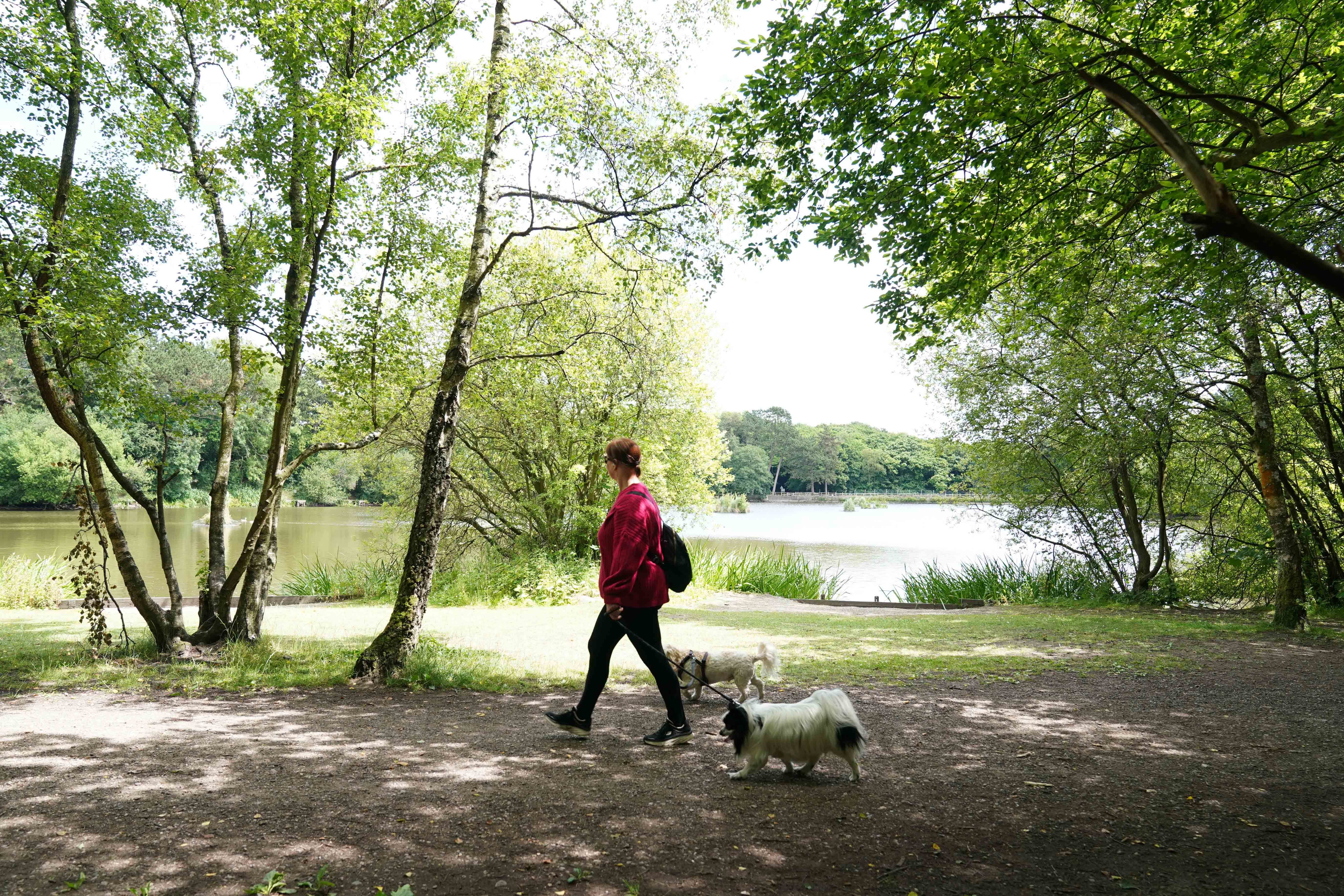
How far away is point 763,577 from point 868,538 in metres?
17.1

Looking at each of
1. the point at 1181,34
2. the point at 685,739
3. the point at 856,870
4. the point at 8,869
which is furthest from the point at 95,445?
the point at 1181,34

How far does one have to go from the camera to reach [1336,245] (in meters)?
8.39

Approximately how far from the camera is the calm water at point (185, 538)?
67.3ft

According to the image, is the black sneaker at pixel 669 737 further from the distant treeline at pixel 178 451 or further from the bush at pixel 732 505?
→ the bush at pixel 732 505

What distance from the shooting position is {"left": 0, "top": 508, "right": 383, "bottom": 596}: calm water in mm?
20500

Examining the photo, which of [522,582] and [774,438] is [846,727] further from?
[774,438]

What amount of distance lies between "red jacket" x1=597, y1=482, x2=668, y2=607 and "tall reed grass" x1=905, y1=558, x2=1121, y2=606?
13.9m

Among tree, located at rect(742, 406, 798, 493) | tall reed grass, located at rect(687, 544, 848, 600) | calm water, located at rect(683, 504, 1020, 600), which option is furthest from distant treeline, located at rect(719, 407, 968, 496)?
tall reed grass, located at rect(687, 544, 848, 600)

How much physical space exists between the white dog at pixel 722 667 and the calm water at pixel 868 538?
520 inches

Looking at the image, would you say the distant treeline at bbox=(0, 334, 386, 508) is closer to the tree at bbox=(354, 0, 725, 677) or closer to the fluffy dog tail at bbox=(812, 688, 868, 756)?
the tree at bbox=(354, 0, 725, 677)

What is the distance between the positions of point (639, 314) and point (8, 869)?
1448 centimetres

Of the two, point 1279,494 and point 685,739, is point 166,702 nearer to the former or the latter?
Result: point 685,739

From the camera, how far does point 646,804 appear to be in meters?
3.83

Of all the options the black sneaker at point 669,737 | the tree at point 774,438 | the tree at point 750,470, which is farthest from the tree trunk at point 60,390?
the tree at point 774,438
